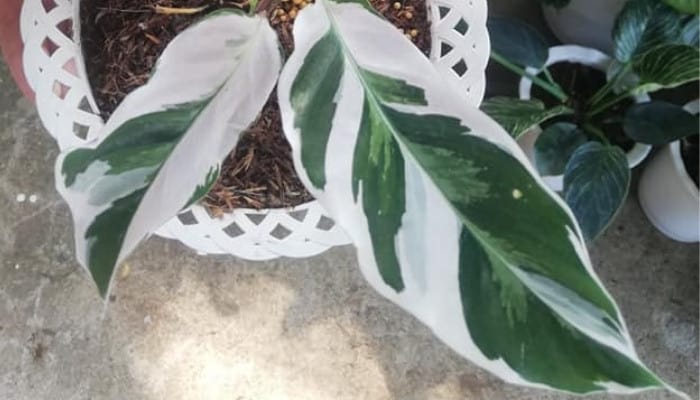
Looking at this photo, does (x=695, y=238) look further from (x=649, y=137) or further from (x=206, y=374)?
(x=206, y=374)

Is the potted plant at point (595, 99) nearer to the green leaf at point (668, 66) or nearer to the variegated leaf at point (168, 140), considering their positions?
the green leaf at point (668, 66)

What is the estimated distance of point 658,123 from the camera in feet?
3.35

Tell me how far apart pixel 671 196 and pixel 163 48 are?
2.17ft

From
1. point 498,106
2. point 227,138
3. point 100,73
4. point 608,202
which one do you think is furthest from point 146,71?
point 608,202

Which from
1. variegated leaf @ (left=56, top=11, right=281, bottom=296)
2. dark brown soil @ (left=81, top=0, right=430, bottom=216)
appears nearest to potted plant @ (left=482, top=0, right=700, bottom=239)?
dark brown soil @ (left=81, top=0, right=430, bottom=216)

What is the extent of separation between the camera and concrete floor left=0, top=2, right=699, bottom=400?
1125 mm

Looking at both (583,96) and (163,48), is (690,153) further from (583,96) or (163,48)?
(163,48)

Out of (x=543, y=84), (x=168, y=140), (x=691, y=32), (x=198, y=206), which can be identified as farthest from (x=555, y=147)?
(x=168, y=140)

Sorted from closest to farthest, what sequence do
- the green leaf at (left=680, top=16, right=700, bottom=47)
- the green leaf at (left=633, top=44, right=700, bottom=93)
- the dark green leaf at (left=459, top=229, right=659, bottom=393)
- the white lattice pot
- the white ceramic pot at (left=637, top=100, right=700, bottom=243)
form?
1. the dark green leaf at (left=459, top=229, right=659, bottom=393)
2. the white lattice pot
3. the green leaf at (left=633, top=44, right=700, bottom=93)
4. the green leaf at (left=680, top=16, right=700, bottom=47)
5. the white ceramic pot at (left=637, top=100, right=700, bottom=243)

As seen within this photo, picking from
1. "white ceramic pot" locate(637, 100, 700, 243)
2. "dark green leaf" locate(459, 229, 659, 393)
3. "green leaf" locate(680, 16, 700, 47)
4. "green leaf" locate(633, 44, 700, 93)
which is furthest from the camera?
Result: "white ceramic pot" locate(637, 100, 700, 243)

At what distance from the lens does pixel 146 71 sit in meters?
0.76

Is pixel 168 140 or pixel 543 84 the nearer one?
pixel 168 140

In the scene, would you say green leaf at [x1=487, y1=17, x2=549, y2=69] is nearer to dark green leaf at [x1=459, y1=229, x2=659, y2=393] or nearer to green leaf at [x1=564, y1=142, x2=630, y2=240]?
green leaf at [x1=564, y1=142, x2=630, y2=240]

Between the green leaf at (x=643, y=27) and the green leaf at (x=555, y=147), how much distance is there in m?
0.10
